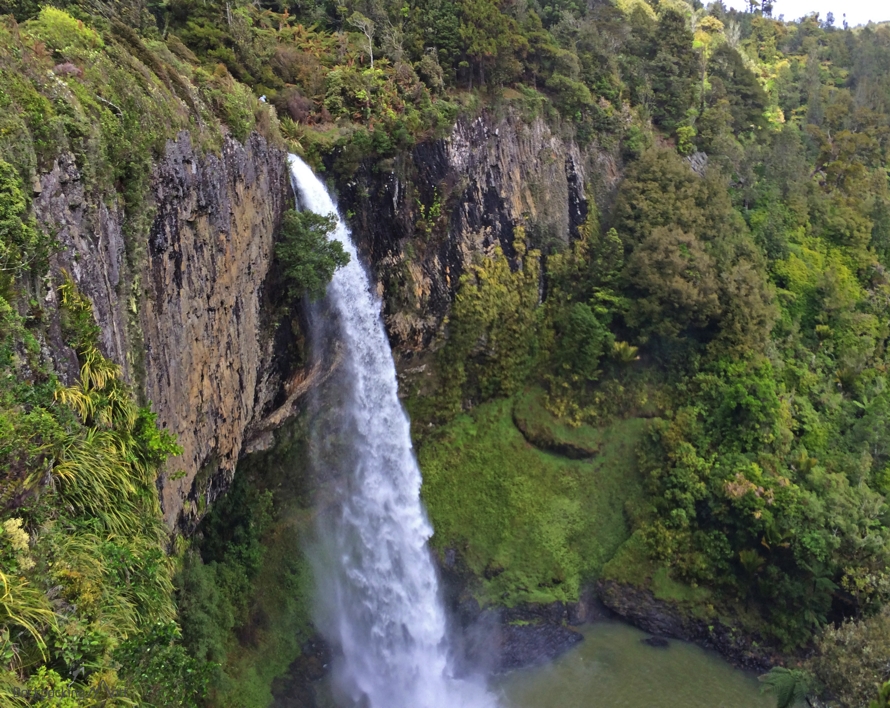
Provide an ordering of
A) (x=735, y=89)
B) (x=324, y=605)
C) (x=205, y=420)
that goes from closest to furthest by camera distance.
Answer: (x=205, y=420) → (x=324, y=605) → (x=735, y=89)

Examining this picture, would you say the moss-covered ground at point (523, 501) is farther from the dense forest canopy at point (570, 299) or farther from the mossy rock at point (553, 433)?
the dense forest canopy at point (570, 299)

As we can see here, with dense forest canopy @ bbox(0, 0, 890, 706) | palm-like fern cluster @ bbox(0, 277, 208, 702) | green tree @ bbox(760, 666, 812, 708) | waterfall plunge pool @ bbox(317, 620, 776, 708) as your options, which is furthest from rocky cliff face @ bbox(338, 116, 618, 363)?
green tree @ bbox(760, 666, 812, 708)

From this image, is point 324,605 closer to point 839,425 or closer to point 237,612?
point 237,612

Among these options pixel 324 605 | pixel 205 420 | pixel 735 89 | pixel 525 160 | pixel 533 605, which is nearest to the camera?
pixel 205 420

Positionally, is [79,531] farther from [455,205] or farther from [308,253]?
[455,205]

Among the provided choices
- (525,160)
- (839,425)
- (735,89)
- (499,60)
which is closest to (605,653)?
(839,425)

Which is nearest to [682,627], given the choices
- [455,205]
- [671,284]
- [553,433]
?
[553,433]
